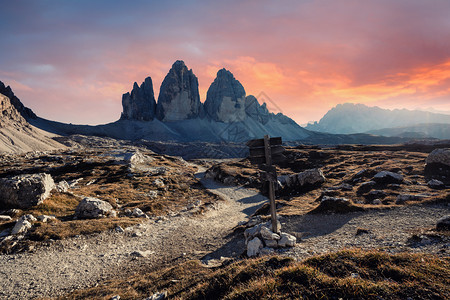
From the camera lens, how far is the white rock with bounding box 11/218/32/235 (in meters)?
14.9

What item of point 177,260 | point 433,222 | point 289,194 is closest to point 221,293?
point 177,260

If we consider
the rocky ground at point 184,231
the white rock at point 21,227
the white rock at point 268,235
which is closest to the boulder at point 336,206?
the rocky ground at point 184,231

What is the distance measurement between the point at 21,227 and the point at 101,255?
284 inches

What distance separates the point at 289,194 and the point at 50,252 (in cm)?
2985

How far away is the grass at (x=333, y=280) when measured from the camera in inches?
206

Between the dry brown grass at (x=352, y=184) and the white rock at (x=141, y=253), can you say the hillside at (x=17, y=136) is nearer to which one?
the dry brown grass at (x=352, y=184)

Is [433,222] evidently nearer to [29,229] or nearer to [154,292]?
[154,292]

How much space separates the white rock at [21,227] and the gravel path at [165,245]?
266 cm

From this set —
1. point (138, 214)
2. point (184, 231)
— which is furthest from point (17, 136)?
point (184, 231)

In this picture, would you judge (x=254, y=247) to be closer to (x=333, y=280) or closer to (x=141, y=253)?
(x=333, y=280)

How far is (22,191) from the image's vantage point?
19391 millimetres

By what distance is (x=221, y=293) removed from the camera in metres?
6.66

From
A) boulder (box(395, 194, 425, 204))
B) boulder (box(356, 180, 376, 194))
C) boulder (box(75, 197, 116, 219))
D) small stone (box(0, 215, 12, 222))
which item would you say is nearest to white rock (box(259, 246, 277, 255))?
boulder (box(395, 194, 425, 204))

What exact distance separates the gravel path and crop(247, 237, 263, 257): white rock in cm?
140
